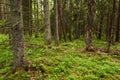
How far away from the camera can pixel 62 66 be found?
7.66 metres

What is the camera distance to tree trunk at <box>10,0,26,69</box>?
6.58m

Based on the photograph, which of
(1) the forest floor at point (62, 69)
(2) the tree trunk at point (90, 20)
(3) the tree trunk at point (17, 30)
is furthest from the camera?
(2) the tree trunk at point (90, 20)

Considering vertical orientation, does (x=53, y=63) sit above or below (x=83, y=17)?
below

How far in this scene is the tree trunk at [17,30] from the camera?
658 centimetres

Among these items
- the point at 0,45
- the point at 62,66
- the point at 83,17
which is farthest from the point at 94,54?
the point at 83,17

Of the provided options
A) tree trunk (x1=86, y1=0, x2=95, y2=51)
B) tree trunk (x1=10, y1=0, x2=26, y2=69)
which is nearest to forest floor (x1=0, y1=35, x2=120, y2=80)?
tree trunk (x1=10, y1=0, x2=26, y2=69)

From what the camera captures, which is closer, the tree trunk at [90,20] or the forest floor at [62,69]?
the forest floor at [62,69]

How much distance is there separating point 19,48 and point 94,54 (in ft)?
16.6

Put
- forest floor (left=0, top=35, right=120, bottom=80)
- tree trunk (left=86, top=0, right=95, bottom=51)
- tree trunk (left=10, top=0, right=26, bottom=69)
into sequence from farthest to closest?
tree trunk (left=86, top=0, right=95, bottom=51), forest floor (left=0, top=35, right=120, bottom=80), tree trunk (left=10, top=0, right=26, bottom=69)

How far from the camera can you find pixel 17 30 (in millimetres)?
6637

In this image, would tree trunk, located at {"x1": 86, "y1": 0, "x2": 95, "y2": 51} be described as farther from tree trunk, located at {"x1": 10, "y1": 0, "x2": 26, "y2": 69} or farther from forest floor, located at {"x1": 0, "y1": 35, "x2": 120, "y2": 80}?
tree trunk, located at {"x1": 10, "y1": 0, "x2": 26, "y2": 69}

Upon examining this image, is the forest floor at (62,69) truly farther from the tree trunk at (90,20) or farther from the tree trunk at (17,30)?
the tree trunk at (90,20)

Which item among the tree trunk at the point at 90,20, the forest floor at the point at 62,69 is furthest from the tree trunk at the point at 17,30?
the tree trunk at the point at 90,20

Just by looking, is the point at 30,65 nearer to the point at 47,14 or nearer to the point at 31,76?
the point at 31,76
